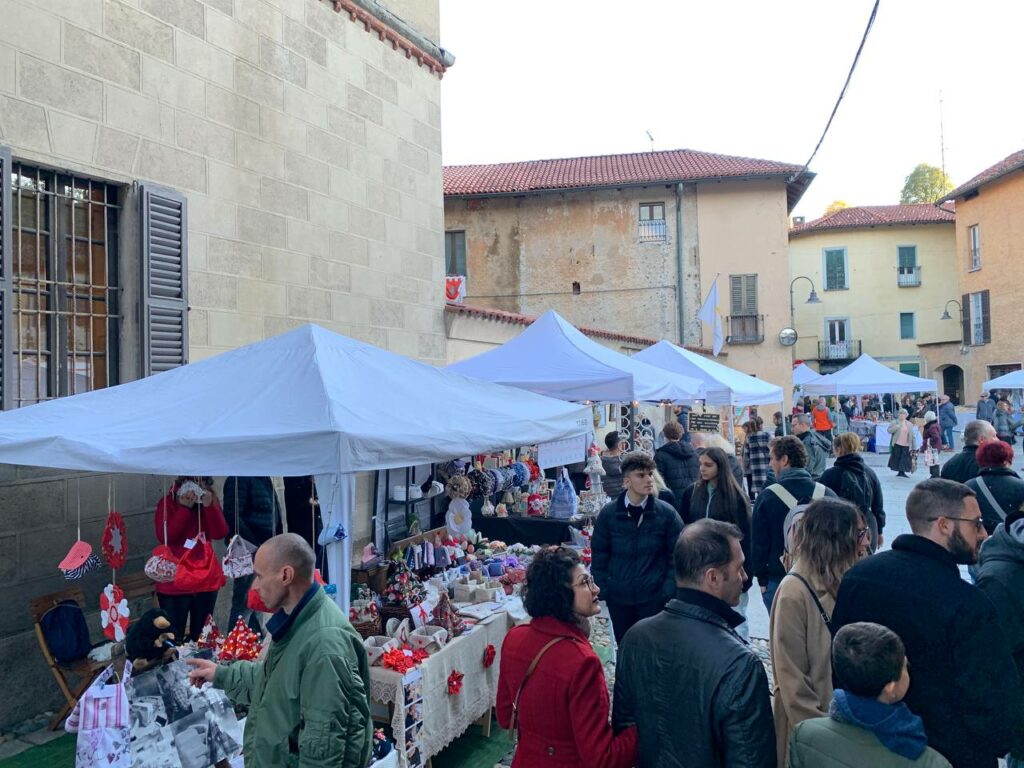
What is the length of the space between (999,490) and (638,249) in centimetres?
1862

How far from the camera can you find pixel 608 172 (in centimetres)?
2372

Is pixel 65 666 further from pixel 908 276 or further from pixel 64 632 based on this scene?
pixel 908 276

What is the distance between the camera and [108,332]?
5809 mm

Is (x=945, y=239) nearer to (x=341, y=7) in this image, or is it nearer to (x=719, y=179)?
(x=719, y=179)

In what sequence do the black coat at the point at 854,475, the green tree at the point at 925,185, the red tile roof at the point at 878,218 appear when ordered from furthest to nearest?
the green tree at the point at 925,185
the red tile roof at the point at 878,218
the black coat at the point at 854,475

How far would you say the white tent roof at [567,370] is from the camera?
7.79 metres

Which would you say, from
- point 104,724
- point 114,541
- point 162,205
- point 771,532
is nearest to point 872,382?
point 771,532

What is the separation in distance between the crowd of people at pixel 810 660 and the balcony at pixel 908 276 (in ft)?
113

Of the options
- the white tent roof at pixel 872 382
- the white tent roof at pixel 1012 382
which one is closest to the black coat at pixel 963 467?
the white tent roof at pixel 872 382

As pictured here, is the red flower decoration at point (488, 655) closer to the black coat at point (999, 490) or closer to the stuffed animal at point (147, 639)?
the stuffed animal at point (147, 639)

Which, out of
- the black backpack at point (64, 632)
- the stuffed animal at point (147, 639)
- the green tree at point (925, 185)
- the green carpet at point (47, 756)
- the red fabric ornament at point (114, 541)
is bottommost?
the green carpet at point (47, 756)

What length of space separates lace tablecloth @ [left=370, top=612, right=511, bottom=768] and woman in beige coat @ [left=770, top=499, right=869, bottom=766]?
6.57 ft

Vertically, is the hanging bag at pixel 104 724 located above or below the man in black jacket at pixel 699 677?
below

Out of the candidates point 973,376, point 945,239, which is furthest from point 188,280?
point 945,239
